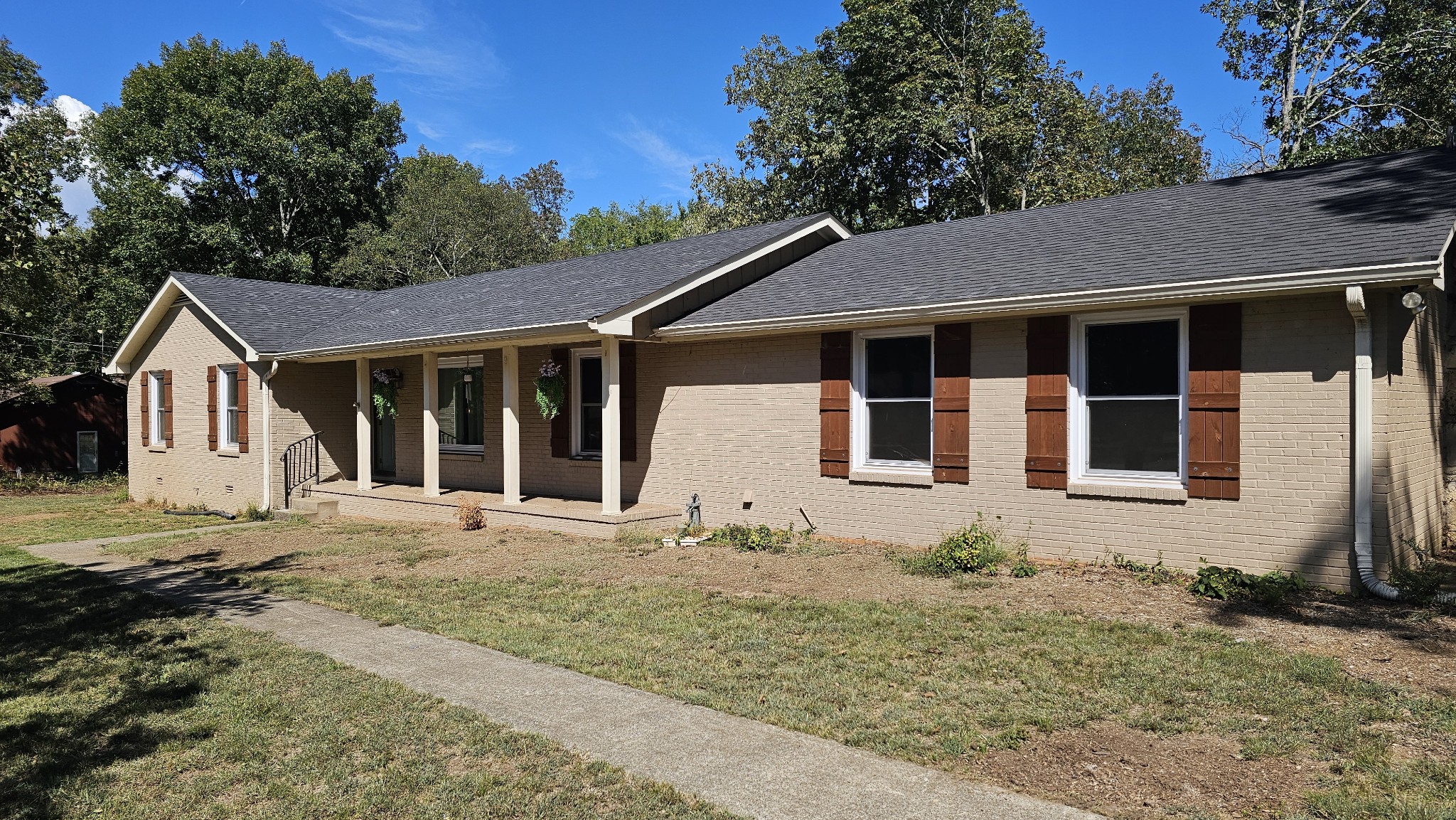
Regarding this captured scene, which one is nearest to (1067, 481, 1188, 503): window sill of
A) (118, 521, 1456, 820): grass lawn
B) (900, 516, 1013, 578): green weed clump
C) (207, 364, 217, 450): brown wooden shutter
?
(900, 516, 1013, 578): green weed clump

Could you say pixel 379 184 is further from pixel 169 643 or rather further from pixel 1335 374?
pixel 1335 374

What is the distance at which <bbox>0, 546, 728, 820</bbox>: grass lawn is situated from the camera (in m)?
3.82

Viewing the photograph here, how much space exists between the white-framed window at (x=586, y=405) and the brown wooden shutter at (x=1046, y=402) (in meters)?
6.90

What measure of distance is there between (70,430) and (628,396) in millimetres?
22731

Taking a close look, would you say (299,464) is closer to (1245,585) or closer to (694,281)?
(694,281)

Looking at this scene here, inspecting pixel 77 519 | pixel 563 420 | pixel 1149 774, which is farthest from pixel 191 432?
pixel 1149 774

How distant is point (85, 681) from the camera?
226 inches

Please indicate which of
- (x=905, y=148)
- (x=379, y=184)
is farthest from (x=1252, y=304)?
(x=379, y=184)

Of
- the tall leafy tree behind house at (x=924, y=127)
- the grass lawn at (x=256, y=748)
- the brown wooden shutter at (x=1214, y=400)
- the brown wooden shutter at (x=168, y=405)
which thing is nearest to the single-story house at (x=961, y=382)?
Answer: the brown wooden shutter at (x=1214, y=400)

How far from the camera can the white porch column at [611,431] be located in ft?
37.1

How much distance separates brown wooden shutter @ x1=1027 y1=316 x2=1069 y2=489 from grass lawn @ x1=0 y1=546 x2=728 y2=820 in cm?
613

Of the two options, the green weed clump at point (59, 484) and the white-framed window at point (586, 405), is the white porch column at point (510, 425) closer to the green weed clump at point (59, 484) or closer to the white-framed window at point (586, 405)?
the white-framed window at point (586, 405)

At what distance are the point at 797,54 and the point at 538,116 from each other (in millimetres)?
9757

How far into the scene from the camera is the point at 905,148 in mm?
26250
